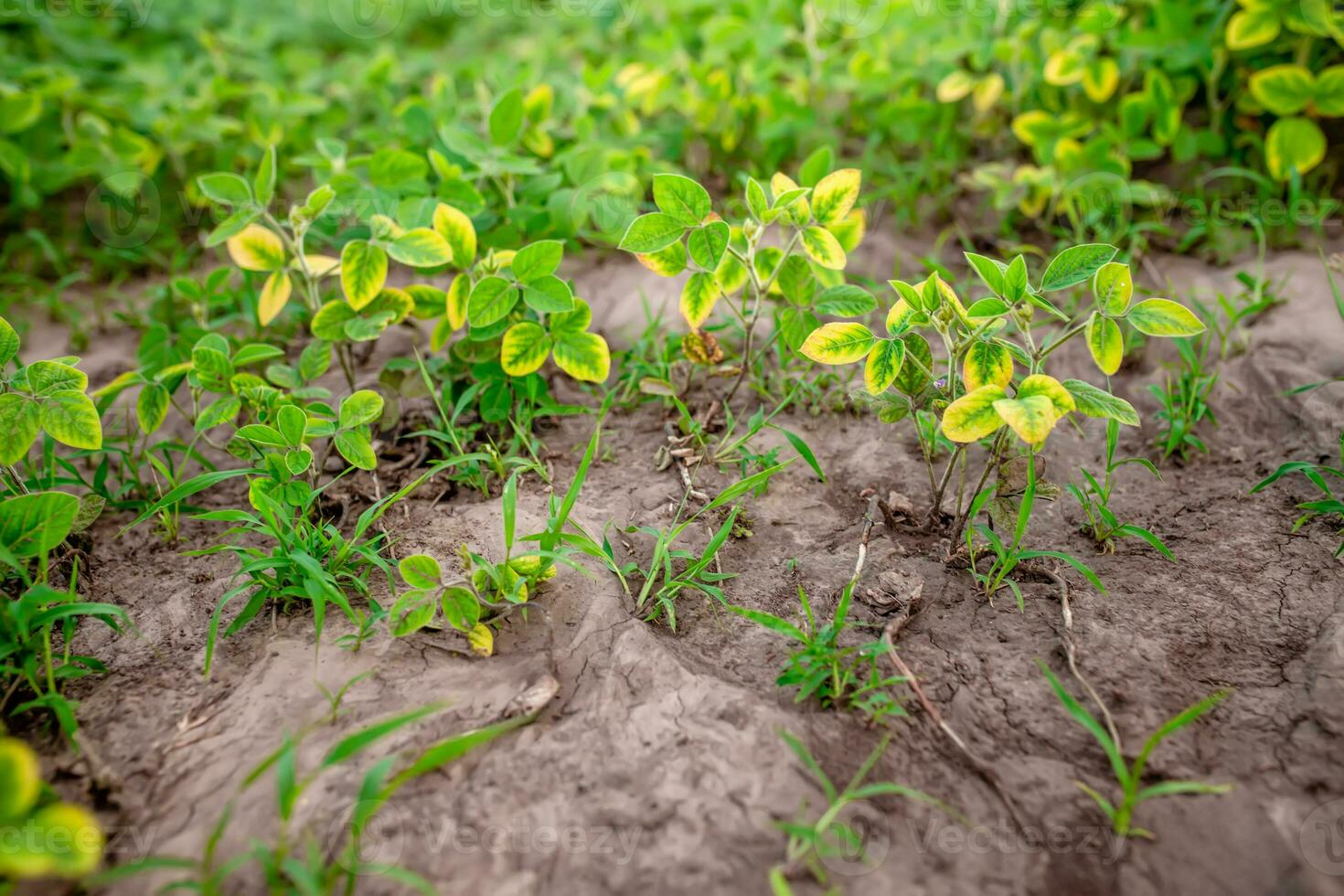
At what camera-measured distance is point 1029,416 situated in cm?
133

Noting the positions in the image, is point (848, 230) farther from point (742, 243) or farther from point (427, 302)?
point (427, 302)

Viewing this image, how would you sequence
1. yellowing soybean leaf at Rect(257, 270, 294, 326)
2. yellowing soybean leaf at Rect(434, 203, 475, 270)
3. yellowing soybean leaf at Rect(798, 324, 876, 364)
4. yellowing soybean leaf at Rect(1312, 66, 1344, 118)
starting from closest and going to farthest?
yellowing soybean leaf at Rect(798, 324, 876, 364) → yellowing soybean leaf at Rect(434, 203, 475, 270) → yellowing soybean leaf at Rect(257, 270, 294, 326) → yellowing soybean leaf at Rect(1312, 66, 1344, 118)

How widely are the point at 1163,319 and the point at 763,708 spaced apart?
3.16 ft

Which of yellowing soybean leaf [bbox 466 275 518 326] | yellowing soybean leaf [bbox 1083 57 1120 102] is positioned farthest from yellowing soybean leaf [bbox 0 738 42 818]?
yellowing soybean leaf [bbox 1083 57 1120 102]

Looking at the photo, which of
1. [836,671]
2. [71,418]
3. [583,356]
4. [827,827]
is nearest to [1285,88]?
[583,356]

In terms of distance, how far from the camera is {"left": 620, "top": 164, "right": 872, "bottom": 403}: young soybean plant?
1756mm

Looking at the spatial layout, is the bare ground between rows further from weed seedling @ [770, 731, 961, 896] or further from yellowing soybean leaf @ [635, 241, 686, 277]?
yellowing soybean leaf @ [635, 241, 686, 277]

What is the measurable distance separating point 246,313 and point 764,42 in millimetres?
1955

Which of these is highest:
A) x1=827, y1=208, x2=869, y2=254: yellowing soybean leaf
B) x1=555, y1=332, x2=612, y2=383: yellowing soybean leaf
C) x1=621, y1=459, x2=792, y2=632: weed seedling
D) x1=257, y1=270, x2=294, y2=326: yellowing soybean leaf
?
x1=257, y1=270, x2=294, y2=326: yellowing soybean leaf

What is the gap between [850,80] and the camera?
3.00 m

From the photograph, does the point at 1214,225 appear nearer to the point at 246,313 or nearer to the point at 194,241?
the point at 246,313

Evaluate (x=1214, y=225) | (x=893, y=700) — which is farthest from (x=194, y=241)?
(x=1214, y=225)

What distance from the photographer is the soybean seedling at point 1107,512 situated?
169 cm

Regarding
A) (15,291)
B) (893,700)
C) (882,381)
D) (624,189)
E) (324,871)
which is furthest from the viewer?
(15,291)
